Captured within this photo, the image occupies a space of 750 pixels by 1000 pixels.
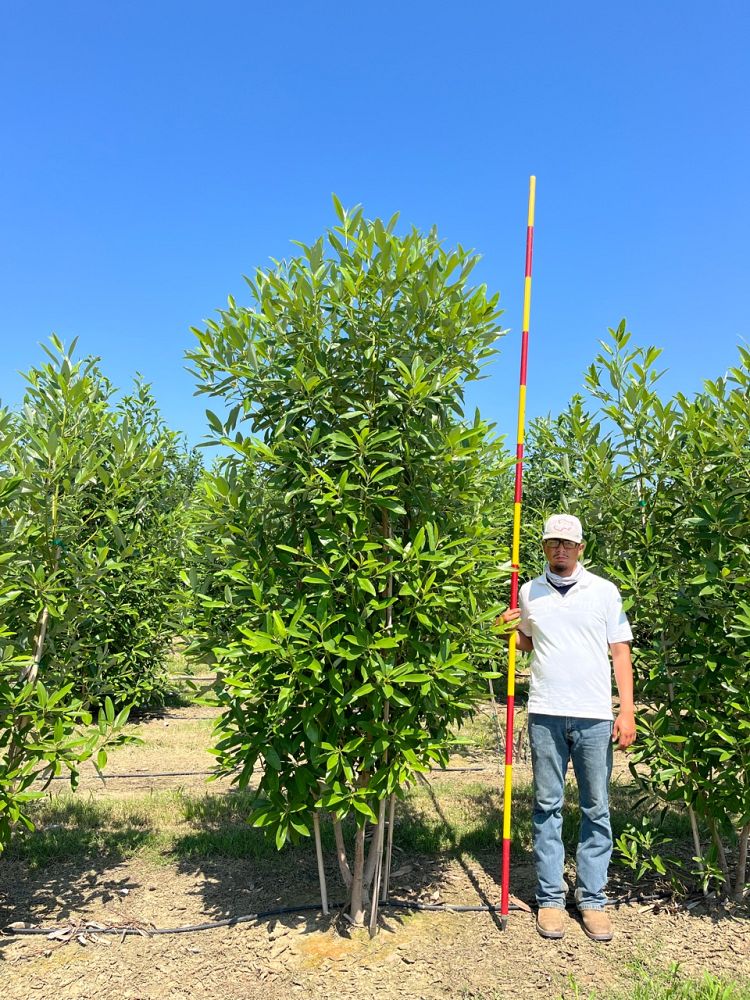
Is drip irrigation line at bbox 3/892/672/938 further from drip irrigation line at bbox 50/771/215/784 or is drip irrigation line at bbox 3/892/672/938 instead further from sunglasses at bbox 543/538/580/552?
drip irrigation line at bbox 50/771/215/784

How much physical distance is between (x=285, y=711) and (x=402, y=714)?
0.52 meters

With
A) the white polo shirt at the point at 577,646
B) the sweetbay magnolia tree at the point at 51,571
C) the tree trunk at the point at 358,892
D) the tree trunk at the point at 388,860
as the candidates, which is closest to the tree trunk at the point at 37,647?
the sweetbay magnolia tree at the point at 51,571

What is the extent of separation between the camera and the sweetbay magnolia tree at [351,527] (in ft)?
10.0

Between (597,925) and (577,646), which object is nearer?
(597,925)

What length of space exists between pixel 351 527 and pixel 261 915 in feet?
6.88

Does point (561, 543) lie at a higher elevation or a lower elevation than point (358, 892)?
higher

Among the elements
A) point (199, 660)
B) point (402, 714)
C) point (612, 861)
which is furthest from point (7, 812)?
point (612, 861)

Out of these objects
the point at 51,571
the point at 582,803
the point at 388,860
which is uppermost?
the point at 51,571

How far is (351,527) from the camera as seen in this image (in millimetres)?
3152

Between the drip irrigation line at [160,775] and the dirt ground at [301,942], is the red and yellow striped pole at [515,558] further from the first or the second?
the drip irrigation line at [160,775]

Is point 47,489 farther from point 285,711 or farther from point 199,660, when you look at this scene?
point 285,711

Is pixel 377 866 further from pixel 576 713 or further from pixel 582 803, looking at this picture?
pixel 576 713

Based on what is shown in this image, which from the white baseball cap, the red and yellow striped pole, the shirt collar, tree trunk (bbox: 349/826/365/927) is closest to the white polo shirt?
the shirt collar

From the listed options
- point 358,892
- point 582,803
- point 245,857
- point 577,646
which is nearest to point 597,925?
point 582,803
